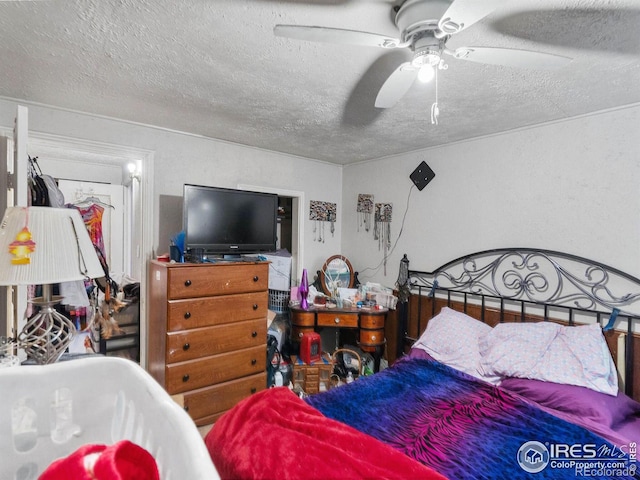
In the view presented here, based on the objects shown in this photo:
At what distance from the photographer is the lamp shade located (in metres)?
1.14

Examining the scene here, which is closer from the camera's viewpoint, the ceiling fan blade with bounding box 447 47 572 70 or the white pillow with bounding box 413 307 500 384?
the ceiling fan blade with bounding box 447 47 572 70

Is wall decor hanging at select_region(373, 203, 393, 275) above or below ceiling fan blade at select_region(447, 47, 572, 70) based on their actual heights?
below

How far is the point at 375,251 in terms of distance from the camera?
363 cm

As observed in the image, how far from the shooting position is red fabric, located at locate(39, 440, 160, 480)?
1.99ft

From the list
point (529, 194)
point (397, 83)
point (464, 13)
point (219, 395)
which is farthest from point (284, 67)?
point (219, 395)

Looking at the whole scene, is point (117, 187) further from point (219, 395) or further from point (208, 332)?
point (219, 395)

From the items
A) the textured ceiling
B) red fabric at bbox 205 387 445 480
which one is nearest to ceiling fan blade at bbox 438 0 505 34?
the textured ceiling

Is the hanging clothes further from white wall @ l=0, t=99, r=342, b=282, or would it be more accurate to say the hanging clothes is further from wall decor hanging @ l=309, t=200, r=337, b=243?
wall decor hanging @ l=309, t=200, r=337, b=243

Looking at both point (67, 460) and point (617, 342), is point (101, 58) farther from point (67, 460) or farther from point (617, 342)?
point (617, 342)

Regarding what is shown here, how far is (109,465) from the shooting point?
0.61 metres

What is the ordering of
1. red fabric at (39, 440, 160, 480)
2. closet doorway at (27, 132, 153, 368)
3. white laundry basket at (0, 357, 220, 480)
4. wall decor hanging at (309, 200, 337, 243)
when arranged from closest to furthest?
red fabric at (39, 440, 160, 480)
white laundry basket at (0, 357, 220, 480)
closet doorway at (27, 132, 153, 368)
wall decor hanging at (309, 200, 337, 243)

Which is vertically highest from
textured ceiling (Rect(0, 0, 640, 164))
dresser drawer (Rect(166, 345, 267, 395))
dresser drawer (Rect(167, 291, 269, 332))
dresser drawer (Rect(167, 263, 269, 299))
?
textured ceiling (Rect(0, 0, 640, 164))

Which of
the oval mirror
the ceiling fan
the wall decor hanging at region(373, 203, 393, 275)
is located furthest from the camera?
the oval mirror

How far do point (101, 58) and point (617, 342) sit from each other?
11.2ft
